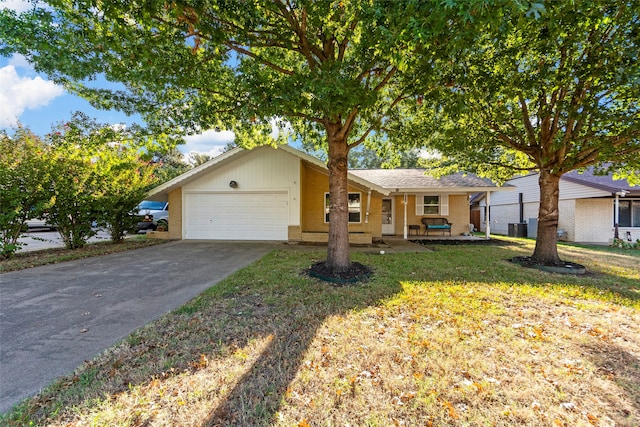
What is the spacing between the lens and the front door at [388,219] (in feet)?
48.4

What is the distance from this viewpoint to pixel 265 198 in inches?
476

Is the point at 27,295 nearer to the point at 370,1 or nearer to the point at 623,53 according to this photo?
the point at 370,1

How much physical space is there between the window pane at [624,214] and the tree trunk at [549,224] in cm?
1107

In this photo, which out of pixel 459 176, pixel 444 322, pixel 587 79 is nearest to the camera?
pixel 444 322

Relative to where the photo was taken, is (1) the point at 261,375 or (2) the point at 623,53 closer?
(1) the point at 261,375

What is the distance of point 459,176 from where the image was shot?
1396cm

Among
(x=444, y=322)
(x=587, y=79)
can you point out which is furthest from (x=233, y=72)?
(x=587, y=79)

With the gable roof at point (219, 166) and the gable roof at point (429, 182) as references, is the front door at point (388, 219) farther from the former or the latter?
the gable roof at point (219, 166)

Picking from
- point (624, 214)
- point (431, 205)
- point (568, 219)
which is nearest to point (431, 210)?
point (431, 205)

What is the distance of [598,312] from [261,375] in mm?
5327

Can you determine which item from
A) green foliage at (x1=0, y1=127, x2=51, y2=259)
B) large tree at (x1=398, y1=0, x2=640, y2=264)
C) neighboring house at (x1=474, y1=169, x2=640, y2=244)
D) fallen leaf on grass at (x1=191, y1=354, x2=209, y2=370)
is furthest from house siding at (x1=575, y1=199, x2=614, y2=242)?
green foliage at (x1=0, y1=127, x2=51, y2=259)

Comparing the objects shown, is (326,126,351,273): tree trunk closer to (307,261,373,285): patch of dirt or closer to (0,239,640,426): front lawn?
(307,261,373,285): patch of dirt

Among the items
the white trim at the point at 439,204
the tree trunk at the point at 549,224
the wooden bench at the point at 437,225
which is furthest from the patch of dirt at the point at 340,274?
the white trim at the point at 439,204

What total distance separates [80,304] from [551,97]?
1146cm
